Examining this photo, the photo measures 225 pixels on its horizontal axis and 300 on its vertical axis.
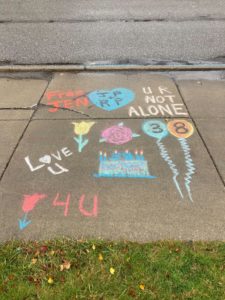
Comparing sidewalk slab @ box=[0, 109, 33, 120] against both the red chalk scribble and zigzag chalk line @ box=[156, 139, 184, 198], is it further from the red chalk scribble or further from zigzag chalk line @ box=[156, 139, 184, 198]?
zigzag chalk line @ box=[156, 139, 184, 198]

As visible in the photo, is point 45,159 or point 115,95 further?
point 115,95

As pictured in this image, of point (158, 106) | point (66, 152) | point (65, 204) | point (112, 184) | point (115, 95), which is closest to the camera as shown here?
point (65, 204)

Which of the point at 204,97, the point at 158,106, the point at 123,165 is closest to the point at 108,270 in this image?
the point at 123,165

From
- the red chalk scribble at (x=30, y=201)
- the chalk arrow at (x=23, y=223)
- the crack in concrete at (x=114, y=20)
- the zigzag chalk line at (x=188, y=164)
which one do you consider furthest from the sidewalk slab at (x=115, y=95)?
the crack in concrete at (x=114, y=20)

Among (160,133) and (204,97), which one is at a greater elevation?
(204,97)

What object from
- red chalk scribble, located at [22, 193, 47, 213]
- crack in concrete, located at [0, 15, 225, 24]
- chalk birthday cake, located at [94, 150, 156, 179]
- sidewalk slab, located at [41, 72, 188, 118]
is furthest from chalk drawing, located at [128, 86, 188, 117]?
crack in concrete, located at [0, 15, 225, 24]

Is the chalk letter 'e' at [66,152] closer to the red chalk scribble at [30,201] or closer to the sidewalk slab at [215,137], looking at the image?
the red chalk scribble at [30,201]

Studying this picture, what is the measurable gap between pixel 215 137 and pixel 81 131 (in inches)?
67.3

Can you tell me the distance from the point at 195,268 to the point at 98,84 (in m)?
3.84

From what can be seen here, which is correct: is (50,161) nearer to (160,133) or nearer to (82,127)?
(82,127)

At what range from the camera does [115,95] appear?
5758mm

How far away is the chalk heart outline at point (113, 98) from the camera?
543cm

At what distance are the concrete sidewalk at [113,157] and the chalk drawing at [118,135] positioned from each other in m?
0.01

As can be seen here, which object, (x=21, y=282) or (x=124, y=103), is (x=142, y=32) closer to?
(x=124, y=103)
